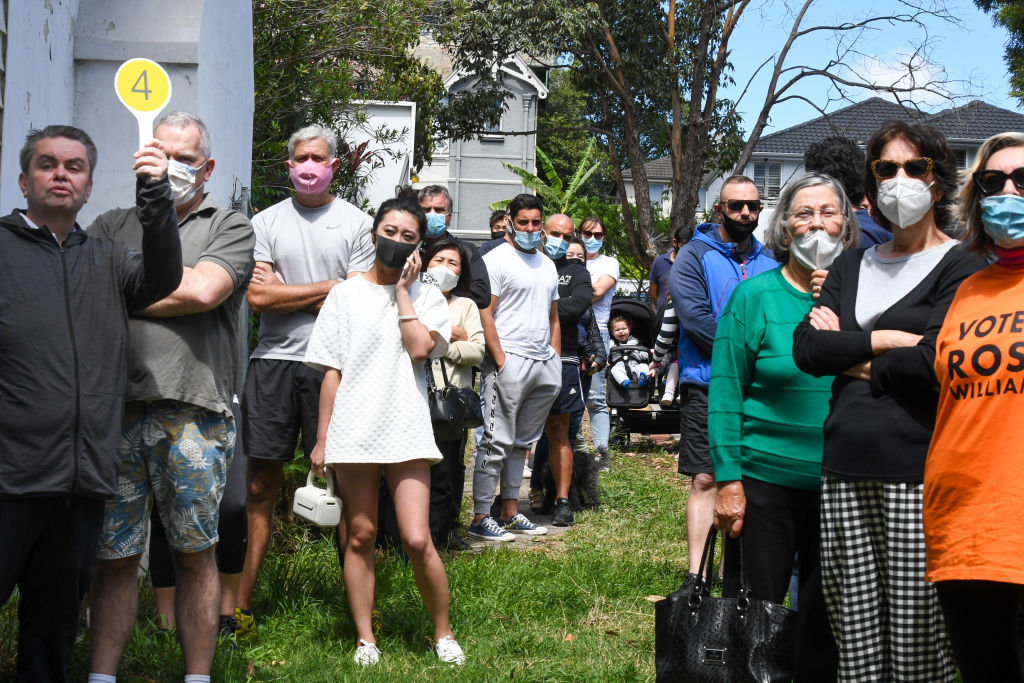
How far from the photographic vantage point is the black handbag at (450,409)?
6211mm

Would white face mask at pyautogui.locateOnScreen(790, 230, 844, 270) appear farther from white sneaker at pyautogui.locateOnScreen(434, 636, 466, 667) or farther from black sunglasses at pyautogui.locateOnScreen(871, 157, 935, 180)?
white sneaker at pyautogui.locateOnScreen(434, 636, 466, 667)

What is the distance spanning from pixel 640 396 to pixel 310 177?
6573mm

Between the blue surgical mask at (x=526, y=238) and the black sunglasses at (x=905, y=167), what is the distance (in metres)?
4.39

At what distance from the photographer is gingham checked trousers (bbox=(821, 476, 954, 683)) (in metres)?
3.56

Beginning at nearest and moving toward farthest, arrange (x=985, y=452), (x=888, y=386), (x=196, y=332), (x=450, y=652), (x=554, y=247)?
(x=985, y=452) < (x=888, y=386) < (x=196, y=332) < (x=450, y=652) < (x=554, y=247)

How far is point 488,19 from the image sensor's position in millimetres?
20031

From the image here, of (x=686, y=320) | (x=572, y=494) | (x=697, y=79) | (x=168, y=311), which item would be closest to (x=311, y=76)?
(x=572, y=494)

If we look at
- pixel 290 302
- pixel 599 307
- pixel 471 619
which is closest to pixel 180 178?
pixel 290 302

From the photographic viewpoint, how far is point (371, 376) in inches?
201

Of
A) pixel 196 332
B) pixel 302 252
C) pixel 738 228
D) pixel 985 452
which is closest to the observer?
pixel 985 452

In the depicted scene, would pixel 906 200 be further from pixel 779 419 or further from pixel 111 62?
pixel 111 62

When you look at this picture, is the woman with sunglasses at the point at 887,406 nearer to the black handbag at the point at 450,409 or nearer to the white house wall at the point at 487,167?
the black handbag at the point at 450,409

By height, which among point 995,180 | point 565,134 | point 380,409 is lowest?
point 380,409

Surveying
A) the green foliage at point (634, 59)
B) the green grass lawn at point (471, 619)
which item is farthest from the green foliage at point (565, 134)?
the green grass lawn at point (471, 619)
